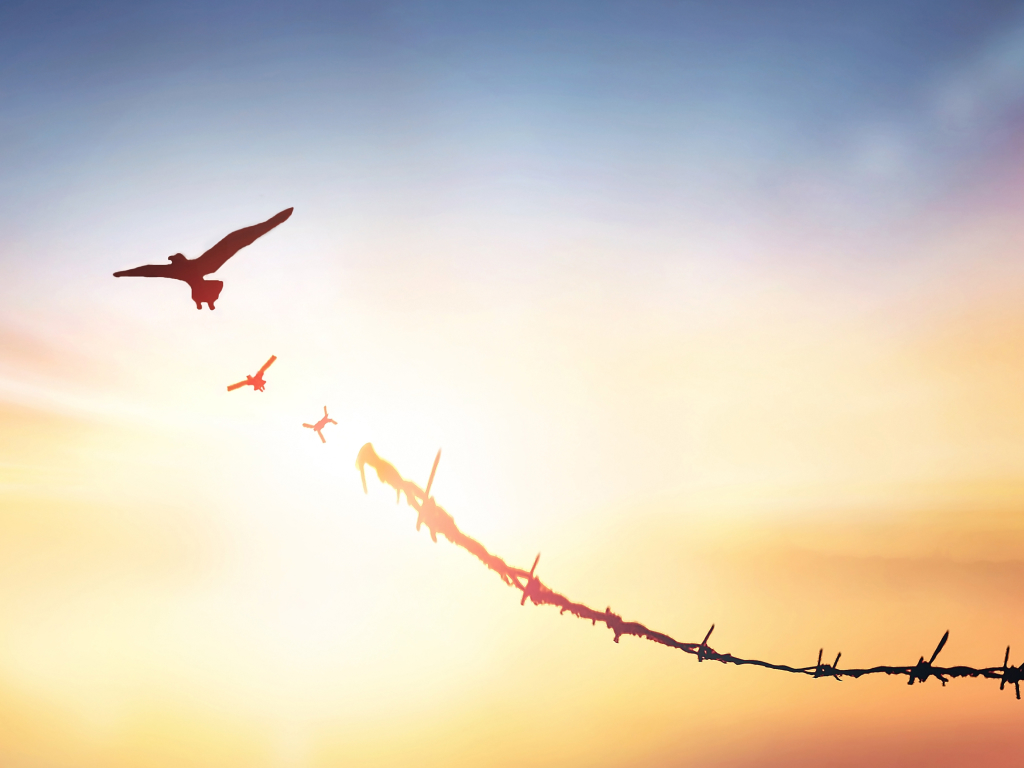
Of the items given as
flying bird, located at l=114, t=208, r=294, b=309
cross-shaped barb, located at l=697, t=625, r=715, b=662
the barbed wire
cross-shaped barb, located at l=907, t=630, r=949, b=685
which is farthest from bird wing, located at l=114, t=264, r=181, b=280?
cross-shaped barb, located at l=907, t=630, r=949, b=685

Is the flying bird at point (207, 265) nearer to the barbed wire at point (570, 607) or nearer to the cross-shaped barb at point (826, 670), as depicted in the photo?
the barbed wire at point (570, 607)

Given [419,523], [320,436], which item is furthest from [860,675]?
[320,436]

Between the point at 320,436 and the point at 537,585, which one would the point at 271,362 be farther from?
the point at 537,585

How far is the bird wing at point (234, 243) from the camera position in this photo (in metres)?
6.62

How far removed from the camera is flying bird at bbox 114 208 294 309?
6.53m

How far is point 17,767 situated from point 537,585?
803 ft

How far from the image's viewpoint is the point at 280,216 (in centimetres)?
675

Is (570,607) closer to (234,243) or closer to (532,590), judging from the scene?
(532,590)

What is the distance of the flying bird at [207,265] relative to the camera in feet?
21.4

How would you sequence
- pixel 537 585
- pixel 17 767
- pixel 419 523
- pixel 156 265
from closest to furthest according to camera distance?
pixel 156 265, pixel 419 523, pixel 537 585, pixel 17 767

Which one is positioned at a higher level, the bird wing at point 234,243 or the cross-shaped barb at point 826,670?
the bird wing at point 234,243

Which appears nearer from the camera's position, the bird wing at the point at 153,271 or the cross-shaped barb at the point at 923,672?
the bird wing at the point at 153,271

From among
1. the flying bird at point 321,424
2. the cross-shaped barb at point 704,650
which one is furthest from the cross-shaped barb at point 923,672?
the flying bird at point 321,424

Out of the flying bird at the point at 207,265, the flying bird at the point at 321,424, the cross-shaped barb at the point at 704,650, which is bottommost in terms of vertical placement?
the cross-shaped barb at the point at 704,650
